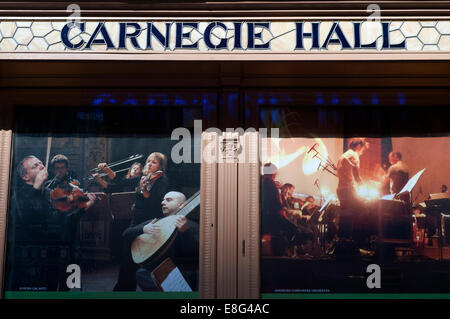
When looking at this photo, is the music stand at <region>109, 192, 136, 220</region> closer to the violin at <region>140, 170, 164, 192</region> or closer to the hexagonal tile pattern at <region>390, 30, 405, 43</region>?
the violin at <region>140, 170, 164, 192</region>

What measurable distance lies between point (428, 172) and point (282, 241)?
2.06 metres

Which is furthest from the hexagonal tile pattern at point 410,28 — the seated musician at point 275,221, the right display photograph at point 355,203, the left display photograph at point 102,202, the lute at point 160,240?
the lute at point 160,240

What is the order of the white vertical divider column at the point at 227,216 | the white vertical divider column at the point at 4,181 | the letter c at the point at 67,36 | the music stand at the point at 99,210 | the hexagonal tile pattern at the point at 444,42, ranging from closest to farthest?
the hexagonal tile pattern at the point at 444,42 → the letter c at the point at 67,36 → the white vertical divider column at the point at 227,216 → the white vertical divider column at the point at 4,181 → the music stand at the point at 99,210

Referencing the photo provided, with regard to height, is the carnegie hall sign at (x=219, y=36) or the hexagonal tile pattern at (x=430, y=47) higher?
the carnegie hall sign at (x=219, y=36)

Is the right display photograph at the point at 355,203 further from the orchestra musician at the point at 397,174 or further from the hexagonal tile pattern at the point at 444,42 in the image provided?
the hexagonal tile pattern at the point at 444,42

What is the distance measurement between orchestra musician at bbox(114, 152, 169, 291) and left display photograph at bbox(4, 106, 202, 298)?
13mm

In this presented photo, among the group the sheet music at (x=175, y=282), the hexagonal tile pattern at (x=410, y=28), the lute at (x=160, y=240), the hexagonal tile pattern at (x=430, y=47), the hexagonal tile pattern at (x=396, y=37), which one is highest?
the hexagonal tile pattern at (x=410, y=28)

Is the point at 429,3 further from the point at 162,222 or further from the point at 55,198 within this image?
the point at 55,198

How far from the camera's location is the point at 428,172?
581 cm

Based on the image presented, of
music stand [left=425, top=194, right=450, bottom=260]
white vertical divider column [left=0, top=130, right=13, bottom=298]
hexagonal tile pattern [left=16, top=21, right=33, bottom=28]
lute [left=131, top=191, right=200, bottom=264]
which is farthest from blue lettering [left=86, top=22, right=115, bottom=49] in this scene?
music stand [left=425, top=194, right=450, bottom=260]

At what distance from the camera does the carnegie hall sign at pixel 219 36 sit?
5102mm

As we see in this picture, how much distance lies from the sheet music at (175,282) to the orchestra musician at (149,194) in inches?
16.9

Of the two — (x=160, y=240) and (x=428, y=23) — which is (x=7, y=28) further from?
(x=428, y=23)
